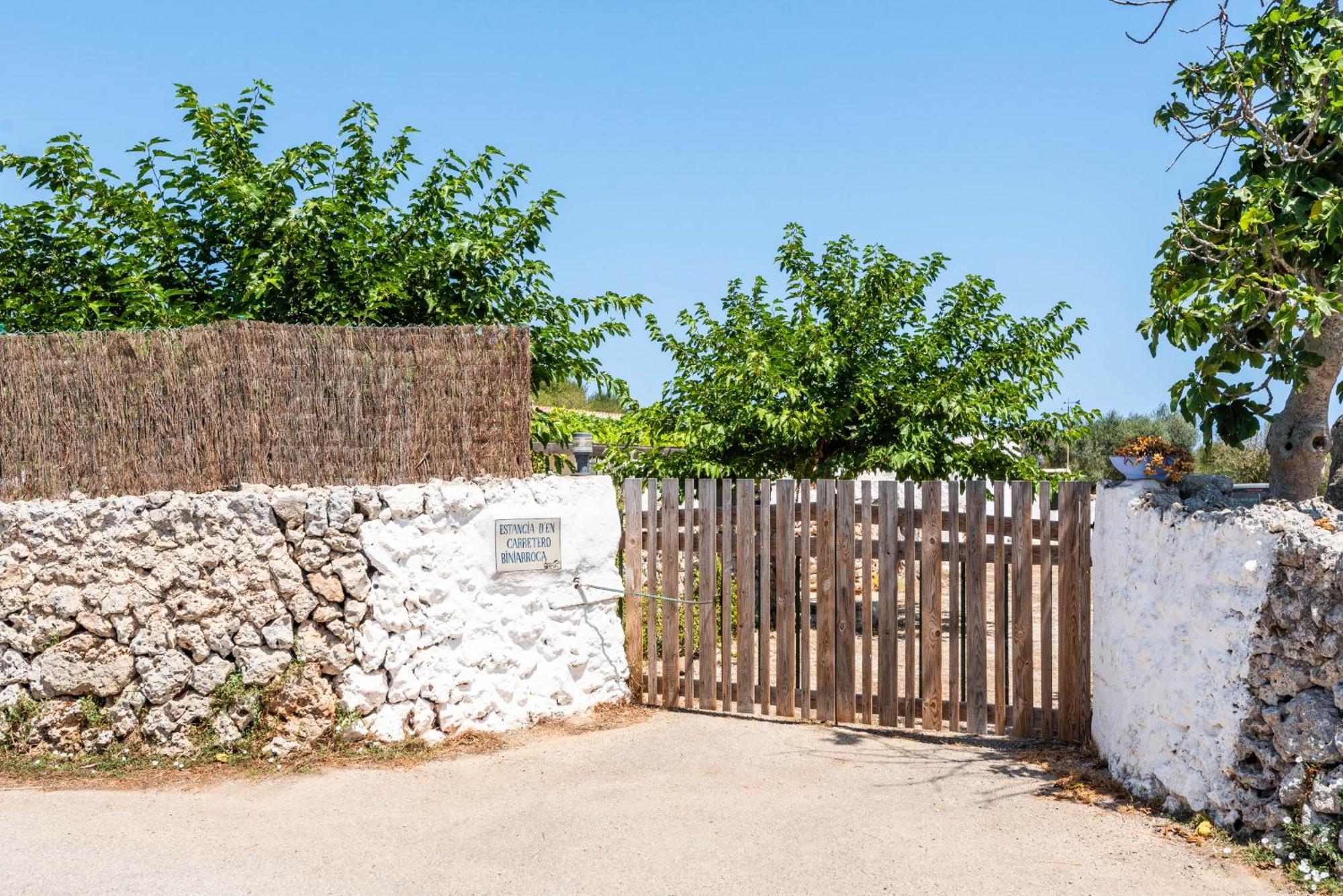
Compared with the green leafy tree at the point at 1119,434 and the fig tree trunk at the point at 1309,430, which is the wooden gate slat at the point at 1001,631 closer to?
the fig tree trunk at the point at 1309,430

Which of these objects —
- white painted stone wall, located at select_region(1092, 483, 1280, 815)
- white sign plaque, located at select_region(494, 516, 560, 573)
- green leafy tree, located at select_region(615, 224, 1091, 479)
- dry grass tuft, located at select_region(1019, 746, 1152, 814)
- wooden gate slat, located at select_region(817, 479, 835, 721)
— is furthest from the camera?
green leafy tree, located at select_region(615, 224, 1091, 479)

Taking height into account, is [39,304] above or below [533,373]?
above

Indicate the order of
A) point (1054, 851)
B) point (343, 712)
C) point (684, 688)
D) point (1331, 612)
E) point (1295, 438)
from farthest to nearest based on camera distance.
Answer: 1. point (684, 688)
2. point (343, 712)
3. point (1295, 438)
4. point (1054, 851)
5. point (1331, 612)

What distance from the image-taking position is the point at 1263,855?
5.09 meters

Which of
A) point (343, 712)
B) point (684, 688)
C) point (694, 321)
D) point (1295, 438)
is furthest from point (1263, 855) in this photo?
point (694, 321)

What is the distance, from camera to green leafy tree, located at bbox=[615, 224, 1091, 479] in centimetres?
1100

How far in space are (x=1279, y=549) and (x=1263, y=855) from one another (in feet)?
5.11

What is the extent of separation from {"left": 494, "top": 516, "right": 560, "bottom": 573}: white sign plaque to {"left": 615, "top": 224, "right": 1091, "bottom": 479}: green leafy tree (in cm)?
338

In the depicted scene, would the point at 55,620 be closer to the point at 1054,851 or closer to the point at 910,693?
the point at 910,693

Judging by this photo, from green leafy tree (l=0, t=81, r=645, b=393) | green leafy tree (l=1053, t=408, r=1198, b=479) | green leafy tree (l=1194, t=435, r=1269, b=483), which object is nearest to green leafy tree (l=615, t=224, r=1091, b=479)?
green leafy tree (l=0, t=81, r=645, b=393)

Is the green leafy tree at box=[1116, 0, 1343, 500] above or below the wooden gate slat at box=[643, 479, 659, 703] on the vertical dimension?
above

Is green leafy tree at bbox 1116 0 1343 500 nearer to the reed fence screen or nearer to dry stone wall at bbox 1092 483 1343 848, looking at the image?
dry stone wall at bbox 1092 483 1343 848

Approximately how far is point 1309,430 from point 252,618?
23.7 feet

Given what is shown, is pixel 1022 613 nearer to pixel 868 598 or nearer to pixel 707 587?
pixel 868 598
